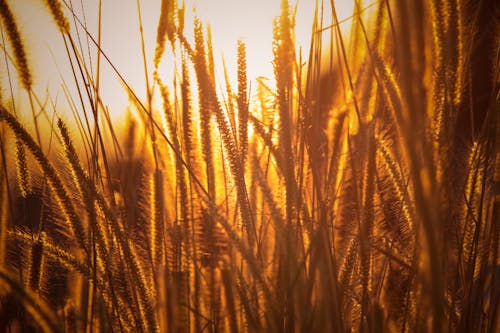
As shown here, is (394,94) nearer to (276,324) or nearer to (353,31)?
(353,31)

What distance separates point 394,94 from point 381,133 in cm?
15

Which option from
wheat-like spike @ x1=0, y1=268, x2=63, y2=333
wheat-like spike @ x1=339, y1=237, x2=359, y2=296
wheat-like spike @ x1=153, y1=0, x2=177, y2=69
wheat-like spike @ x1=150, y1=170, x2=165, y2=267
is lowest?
wheat-like spike @ x1=0, y1=268, x2=63, y2=333

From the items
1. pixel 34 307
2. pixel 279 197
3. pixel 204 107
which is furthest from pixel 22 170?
pixel 279 197

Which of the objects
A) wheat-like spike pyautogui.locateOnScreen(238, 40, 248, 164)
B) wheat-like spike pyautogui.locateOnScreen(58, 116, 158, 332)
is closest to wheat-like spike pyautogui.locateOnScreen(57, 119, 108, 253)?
wheat-like spike pyautogui.locateOnScreen(58, 116, 158, 332)

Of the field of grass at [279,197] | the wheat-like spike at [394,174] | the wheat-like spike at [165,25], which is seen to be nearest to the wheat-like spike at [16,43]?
the field of grass at [279,197]

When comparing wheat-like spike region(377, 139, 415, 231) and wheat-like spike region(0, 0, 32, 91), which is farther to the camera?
wheat-like spike region(0, 0, 32, 91)

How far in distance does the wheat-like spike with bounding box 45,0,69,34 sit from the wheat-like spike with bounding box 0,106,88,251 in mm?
190

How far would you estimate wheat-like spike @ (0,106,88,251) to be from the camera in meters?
0.62

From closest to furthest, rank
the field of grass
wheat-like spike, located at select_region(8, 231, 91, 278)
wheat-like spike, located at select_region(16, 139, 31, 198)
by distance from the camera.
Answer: the field of grass
wheat-like spike, located at select_region(8, 231, 91, 278)
wheat-like spike, located at select_region(16, 139, 31, 198)

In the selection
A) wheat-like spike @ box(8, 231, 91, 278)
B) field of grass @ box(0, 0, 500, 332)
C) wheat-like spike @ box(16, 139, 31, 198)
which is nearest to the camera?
field of grass @ box(0, 0, 500, 332)

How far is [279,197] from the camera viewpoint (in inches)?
26.3

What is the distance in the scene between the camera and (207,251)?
776 mm

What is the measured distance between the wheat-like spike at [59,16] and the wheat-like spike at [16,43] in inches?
4.4

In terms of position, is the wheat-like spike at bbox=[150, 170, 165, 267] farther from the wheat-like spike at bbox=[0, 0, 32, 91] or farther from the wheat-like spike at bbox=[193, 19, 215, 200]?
the wheat-like spike at bbox=[0, 0, 32, 91]
